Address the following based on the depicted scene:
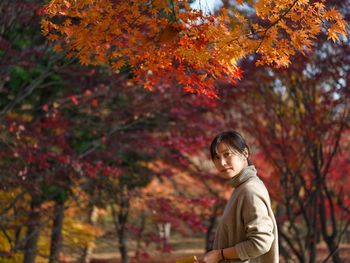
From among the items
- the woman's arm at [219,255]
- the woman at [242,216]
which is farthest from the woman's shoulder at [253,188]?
the woman's arm at [219,255]

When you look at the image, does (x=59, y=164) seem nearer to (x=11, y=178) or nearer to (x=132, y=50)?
(x=11, y=178)

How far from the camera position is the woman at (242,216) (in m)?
3.00

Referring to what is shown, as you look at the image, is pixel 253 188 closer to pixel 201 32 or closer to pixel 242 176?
pixel 242 176

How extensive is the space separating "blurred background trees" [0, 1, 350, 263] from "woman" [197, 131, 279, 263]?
460 centimetres

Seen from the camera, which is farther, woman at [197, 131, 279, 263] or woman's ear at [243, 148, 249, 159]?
woman's ear at [243, 148, 249, 159]

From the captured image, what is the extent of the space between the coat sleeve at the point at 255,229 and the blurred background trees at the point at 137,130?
4.79 meters

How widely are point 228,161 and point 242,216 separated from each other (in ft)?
1.00

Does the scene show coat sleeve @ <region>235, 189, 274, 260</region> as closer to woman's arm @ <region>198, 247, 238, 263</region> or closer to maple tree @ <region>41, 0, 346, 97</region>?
woman's arm @ <region>198, 247, 238, 263</region>

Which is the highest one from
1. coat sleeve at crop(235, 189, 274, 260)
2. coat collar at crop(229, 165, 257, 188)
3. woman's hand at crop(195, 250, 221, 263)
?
coat collar at crop(229, 165, 257, 188)

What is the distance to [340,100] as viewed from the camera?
7.90 m

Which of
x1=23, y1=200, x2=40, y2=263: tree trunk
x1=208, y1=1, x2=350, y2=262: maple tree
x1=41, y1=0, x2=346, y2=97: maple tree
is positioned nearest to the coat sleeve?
x1=41, y1=0, x2=346, y2=97: maple tree

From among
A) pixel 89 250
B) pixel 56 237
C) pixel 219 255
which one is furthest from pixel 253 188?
pixel 89 250

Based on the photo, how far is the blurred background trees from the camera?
27.3 ft

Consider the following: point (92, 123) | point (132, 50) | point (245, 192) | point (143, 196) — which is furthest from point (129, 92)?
point (245, 192)
